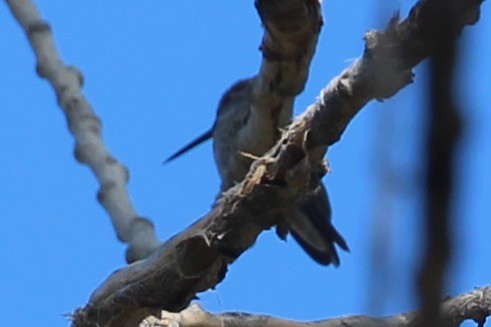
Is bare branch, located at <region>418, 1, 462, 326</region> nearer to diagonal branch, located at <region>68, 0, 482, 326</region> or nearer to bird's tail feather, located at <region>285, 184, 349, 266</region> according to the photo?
diagonal branch, located at <region>68, 0, 482, 326</region>

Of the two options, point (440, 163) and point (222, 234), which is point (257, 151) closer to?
point (222, 234)

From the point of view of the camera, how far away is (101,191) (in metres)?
2.34

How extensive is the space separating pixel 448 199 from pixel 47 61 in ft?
7.51

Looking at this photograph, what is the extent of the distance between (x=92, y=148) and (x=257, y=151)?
393 millimetres

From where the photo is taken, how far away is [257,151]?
2.36 m

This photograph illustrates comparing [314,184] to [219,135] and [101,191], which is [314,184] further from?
[219,135]

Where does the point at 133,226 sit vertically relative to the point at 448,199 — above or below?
above

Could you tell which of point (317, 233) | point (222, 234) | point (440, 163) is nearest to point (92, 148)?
point (222, 234)

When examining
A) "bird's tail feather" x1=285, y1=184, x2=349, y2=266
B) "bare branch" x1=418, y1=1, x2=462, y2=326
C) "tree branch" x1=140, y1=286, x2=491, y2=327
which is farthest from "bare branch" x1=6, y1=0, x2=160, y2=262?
"bare branch" x1=418, y1=1, x2=462, y2=326

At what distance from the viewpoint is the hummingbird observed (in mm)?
2291

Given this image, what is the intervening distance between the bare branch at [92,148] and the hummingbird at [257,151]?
0.26m

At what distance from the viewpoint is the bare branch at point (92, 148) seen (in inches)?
92.1

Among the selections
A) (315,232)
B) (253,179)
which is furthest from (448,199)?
(315,232)

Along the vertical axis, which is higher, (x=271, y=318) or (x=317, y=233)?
(x=317, y=233)
